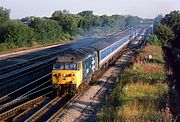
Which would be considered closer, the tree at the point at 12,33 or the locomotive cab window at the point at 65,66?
the locomotive cab window at the point at 65,66

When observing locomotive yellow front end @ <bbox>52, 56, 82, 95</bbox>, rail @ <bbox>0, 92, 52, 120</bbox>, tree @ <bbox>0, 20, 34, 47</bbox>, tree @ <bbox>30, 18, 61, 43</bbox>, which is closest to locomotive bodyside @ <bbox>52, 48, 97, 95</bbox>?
locomotive yellow front end @ <bbox>52, 56, 82, 95</bbox>

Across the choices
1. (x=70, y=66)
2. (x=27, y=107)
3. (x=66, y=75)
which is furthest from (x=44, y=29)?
(x=27, y=107)

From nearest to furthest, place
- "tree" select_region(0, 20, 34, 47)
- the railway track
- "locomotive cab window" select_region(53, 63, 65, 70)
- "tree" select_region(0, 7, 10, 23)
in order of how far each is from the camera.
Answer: the railway track
"locomotive cab window" select_region(53, 63, 65, 70)
"tree" select_region(0, 20, 34, 47)
"tree" select_region(0, 7, 10, 23)

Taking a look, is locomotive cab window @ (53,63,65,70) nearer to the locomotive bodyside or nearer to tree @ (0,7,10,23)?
the locomotive bodyside

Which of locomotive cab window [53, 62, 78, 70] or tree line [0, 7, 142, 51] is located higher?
locomotive cab window [53, 62, 78, 70]

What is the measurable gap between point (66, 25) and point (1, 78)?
62.8 metres

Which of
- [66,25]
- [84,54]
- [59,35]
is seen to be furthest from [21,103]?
[66,25]

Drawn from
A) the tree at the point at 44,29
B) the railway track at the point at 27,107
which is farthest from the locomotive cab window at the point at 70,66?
the tree at the point at 44,29

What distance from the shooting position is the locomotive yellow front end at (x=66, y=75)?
74.1ft

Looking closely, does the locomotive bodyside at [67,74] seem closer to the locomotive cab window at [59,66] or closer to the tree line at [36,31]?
the locomotive cab window at [59,66]

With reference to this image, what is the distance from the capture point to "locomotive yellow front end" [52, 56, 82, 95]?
2258 cm

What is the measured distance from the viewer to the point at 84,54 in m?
26.2

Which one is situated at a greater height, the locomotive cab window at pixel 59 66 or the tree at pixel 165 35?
the locomotive cab window at pixel 59 66

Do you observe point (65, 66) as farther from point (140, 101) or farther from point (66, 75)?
point (140, 101)
